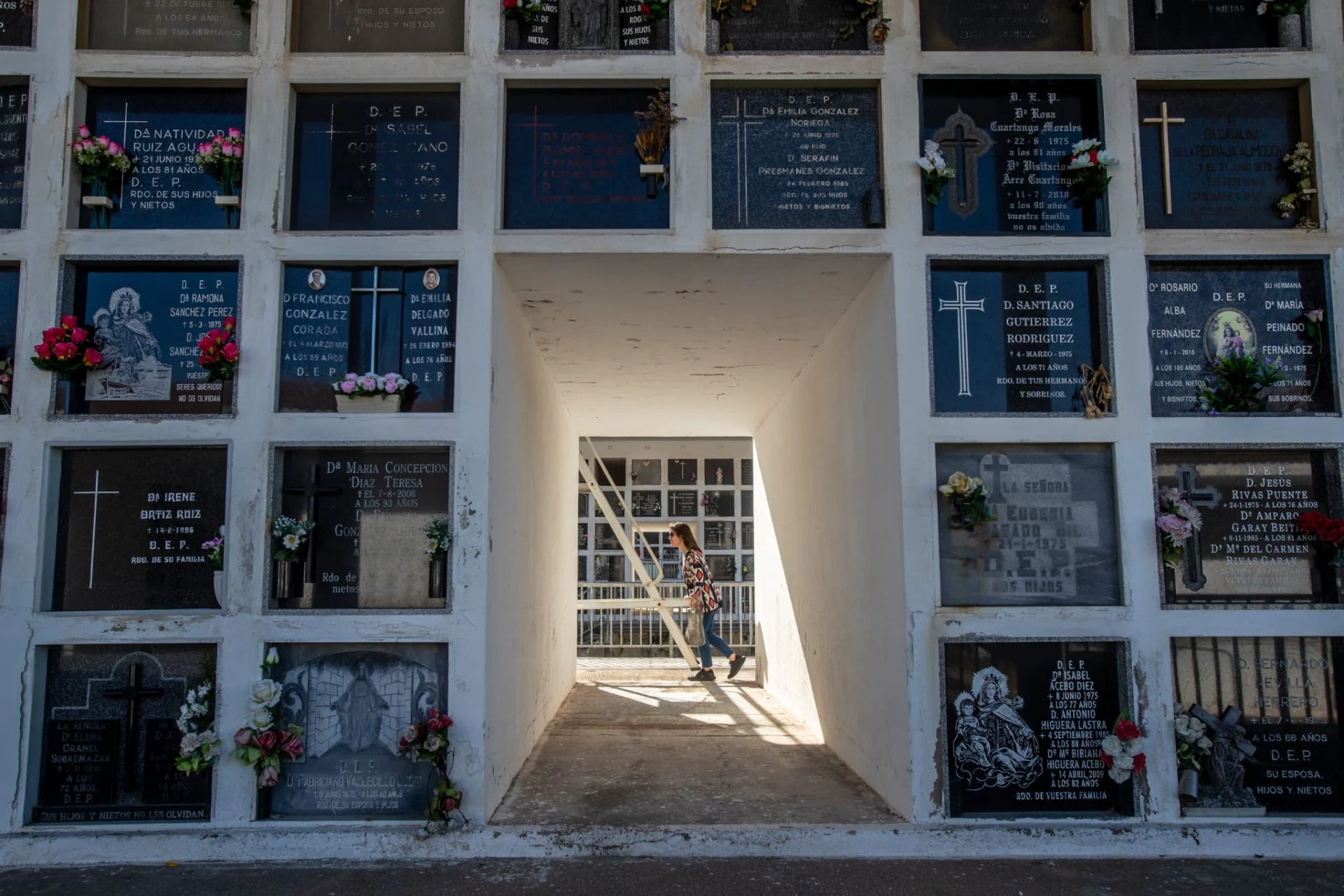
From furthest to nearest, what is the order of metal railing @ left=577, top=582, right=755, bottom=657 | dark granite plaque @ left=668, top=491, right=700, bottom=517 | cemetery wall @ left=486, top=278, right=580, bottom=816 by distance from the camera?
1. dark granite plaque @ left=668, top=491, right=700, bottom=517
2. metal railing @ left=577, top=582, right=755, bottom=657
3. cemetery wall @ left=486, top=278, right=580, bottom=816

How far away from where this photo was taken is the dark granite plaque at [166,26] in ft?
14.6

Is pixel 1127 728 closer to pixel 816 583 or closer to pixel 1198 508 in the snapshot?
pixel 1198 508

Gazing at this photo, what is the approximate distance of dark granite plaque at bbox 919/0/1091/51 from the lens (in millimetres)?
4516

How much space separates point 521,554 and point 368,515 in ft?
4.03

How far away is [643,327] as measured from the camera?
5453mm

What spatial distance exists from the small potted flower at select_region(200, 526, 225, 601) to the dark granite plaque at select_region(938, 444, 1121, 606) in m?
3.38

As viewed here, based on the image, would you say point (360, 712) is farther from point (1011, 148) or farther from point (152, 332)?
point (1011, 148)

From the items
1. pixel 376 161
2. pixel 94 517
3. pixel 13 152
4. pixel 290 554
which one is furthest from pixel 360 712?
pixel 13 152

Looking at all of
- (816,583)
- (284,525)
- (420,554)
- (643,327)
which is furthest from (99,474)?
(816,583)

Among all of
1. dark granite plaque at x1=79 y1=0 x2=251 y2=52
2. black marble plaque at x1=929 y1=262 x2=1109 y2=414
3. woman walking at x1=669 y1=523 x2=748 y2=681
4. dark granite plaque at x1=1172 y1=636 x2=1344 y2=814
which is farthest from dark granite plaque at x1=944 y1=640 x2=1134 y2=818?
dark granite plaque at x1=79 y1=0 x2=251 y2=52

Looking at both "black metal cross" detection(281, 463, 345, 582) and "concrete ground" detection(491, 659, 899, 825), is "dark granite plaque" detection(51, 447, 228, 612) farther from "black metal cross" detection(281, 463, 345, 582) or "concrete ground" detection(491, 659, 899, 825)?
"concrete ground" detection(491, 659, 899, 825)

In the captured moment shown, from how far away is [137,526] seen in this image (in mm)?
4211

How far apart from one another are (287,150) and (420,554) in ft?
6.94

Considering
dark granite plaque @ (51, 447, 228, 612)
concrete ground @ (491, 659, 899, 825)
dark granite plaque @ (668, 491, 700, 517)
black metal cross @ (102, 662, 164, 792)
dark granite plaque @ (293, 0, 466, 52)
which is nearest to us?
black metal cross @ (102, 662, 164, 792)
